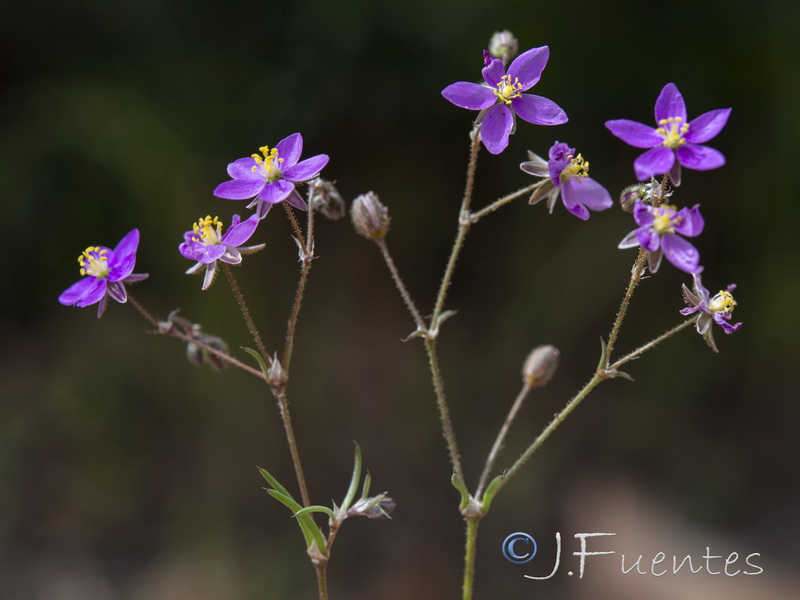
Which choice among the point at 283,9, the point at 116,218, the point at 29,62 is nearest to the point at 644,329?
the point at 283,9

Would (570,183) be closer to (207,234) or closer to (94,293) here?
(207,234)

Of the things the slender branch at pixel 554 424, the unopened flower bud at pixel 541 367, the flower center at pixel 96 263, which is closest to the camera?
the slender branch at pixel 554 424

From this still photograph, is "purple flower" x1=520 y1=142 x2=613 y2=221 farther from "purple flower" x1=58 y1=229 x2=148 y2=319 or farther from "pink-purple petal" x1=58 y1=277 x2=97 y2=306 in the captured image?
"pink-purple petal" x1=58 y1=277 x2=97 y2=306

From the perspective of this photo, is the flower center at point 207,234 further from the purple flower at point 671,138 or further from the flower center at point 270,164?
the purple flower at point 671,138

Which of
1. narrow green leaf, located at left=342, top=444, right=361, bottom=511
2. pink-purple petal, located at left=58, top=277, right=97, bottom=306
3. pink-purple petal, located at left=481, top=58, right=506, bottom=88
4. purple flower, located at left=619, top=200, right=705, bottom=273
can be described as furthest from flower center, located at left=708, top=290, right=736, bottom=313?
pink-purple petal, located at left=58, top=277, right=97, bottom=306

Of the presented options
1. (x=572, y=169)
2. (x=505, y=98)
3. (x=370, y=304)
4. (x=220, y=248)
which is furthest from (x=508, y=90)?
(x=370, y=304)

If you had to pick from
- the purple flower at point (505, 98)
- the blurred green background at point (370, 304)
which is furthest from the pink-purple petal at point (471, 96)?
the blurred green background at point (370, 304)
